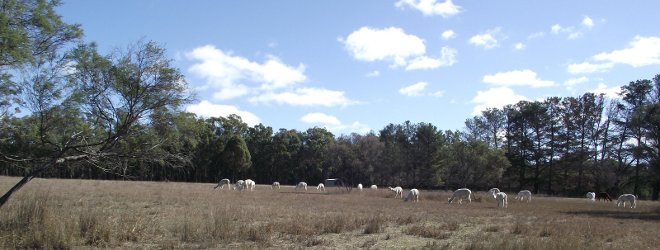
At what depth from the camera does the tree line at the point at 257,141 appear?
13.3m

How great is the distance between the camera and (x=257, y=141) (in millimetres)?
108188

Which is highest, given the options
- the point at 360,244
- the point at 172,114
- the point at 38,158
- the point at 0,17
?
the point at 0,17

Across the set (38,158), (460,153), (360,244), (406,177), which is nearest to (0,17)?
(38,158)

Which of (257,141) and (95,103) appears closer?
(95,103)

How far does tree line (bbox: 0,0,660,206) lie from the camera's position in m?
13.3

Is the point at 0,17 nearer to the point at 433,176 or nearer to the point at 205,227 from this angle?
the point at 205,227

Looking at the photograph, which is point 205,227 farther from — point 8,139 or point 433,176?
point 433,176

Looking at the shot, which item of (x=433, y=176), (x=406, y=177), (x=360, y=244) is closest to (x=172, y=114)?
(x=360, y=244)

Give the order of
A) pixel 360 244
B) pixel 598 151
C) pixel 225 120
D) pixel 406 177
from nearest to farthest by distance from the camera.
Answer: pixel 360 244
pixel 598 151
pixel 406 177
pixel 225 120

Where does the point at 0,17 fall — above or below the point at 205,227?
above

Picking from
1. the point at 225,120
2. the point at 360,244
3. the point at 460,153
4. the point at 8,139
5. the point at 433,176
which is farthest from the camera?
the point at 225,120

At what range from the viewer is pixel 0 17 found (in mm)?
10969

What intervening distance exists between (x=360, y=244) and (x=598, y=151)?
253 ft

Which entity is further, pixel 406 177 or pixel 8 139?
pixel 406 177
